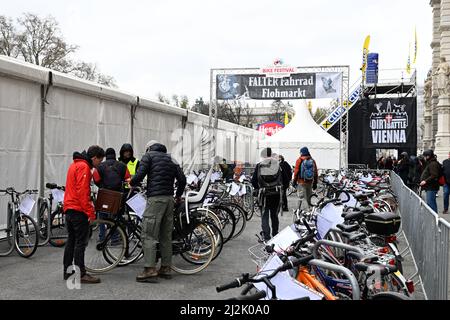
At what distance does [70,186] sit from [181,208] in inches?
59.3

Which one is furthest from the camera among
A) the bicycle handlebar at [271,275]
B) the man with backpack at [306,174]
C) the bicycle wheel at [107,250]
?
the man with backpack at [306,174]

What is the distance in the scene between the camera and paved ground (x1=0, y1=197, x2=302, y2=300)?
17.8ft

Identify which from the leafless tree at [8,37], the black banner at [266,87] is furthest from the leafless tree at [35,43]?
the black banner at [266,87]

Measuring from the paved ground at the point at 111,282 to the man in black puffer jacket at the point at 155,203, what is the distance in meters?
0.34

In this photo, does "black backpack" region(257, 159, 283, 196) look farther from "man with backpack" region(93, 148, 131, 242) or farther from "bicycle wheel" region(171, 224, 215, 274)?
"man with backpack" region(93, 148, 131, 242)

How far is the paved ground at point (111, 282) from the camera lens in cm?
541

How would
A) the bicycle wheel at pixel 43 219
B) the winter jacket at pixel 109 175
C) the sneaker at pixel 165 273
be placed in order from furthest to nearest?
the bicycle wheel at pixel 43 219
the winter jacket at pixel 109 175
the sneaker at pixel 165 273

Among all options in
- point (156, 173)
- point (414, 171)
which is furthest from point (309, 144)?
point (156, 173)

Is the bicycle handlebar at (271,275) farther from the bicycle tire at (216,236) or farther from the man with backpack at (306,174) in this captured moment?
the man with backpack at (306,174)

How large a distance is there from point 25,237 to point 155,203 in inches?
106

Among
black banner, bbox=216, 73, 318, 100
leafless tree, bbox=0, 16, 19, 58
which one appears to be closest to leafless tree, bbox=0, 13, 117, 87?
leafless tree, bbox=0, 16, 19, 58

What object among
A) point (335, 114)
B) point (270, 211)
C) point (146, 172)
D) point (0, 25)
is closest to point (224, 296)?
point (146, 172)

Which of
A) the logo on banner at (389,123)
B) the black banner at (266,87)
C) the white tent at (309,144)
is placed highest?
the black banner at (266,87)

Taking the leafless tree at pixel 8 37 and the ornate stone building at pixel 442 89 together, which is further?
the leafless tree at pixel 8 37
